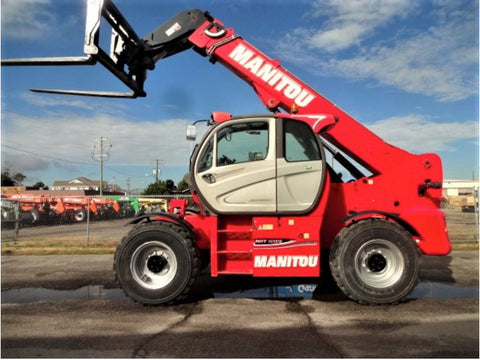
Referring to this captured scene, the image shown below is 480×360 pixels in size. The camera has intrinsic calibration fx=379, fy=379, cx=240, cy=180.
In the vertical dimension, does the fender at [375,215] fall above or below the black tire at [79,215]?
above

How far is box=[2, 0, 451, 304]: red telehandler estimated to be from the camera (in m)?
5.40

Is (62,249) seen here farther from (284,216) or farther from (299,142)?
(299,142)

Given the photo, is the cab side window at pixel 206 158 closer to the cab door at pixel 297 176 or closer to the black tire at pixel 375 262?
the cab door at pixel 297 176

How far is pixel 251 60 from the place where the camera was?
6.72 meters

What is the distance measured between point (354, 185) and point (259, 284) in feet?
7.68

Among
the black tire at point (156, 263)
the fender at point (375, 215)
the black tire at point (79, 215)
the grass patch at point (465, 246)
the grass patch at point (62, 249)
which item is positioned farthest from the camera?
the black tire at point (79, 215)

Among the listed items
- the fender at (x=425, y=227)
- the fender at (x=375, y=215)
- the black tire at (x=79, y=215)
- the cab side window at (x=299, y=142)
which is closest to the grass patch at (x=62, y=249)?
the cab side window at (x=299, y=142)

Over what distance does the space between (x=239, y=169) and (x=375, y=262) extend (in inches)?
94.2

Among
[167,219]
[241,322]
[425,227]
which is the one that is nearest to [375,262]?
[425,227]

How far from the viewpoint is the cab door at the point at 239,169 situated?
5582 millimetres

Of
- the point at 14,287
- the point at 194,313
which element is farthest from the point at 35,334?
the point at 14,287

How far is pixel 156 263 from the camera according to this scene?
5.59 metres

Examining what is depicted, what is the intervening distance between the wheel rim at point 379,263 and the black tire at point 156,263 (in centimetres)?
238

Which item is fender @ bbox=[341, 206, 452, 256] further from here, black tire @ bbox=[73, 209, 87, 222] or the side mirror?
black tire @ bbox=[73, 209, 87, 222]
